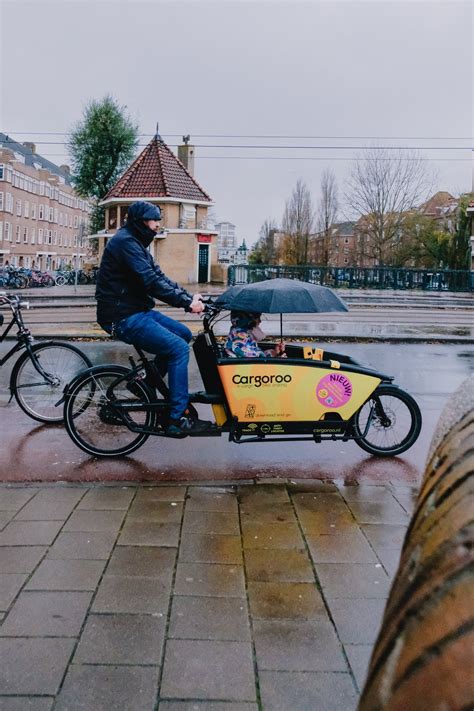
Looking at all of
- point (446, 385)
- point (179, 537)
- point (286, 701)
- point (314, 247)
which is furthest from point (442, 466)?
point (314, 247)

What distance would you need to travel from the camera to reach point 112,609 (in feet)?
9.16

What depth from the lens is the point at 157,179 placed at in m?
42.0

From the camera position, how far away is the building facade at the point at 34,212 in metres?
68.4

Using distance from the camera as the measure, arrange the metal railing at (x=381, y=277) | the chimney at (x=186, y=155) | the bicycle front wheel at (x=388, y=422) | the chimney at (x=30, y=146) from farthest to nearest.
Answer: the chimney at (x=30, y=146) → the chimney at (x=186, y=155) → the metal railing at (x=381, y=277) → the bicycle front wheel at (x=388, y=422)

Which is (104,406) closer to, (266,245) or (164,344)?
(164,344)

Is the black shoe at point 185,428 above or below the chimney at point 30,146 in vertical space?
below

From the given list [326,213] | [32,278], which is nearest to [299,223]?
[326,213]

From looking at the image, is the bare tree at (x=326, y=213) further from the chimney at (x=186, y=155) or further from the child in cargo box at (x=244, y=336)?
the child in cargo box at (x=244, y=336)

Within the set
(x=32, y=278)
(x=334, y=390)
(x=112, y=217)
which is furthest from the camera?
(x=112, y=217)

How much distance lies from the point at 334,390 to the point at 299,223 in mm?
55837

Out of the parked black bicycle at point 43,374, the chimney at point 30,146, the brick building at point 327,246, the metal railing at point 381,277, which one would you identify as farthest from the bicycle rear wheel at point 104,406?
the chimney at point 30,146

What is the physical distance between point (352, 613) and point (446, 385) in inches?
248

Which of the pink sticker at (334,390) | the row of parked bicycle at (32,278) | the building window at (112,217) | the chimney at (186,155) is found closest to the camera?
the pink sticker at (334,390)

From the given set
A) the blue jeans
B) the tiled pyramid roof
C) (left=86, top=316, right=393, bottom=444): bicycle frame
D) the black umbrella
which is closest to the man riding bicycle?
the blue jeans
